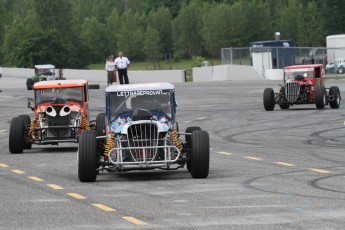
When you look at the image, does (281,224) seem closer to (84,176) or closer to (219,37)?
(84,176)

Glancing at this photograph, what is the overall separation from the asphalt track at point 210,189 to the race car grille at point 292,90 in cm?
749

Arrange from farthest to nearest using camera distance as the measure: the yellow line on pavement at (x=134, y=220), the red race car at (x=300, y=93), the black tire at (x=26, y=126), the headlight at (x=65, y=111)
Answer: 1. the red race car at (x=300, y=93)
2. the headlight at (x=65, y=111)
3. the black tire at (x=26, y=126)
4. the yellow line on pavement at (x=134, y=220)

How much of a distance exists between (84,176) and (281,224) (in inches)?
217

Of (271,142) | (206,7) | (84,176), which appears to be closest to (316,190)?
(84,176)

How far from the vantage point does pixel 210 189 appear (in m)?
15.7

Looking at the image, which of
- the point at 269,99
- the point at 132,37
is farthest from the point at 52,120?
the point at 132,37

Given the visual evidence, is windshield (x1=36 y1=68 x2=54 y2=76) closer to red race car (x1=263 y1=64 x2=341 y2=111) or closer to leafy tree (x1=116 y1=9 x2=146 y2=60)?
red race car (x1=263 y1=64 x2=341 y2=111)

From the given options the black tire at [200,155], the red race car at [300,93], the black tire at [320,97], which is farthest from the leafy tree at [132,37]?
the black tire at [200,155]

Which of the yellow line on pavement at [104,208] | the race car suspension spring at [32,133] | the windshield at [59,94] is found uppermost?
the windshield at [59,94]

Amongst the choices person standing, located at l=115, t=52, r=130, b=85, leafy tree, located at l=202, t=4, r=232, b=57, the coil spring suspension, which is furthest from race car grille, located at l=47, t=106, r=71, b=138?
leafy tree, located at l=202, t=4, r=232, b=57

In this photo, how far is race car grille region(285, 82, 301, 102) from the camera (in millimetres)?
35844

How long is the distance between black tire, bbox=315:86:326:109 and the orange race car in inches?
484

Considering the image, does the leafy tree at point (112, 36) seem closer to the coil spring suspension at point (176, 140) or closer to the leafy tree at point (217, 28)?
the leafy tree at point (217, 28)

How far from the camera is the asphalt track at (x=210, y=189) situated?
12516mm
